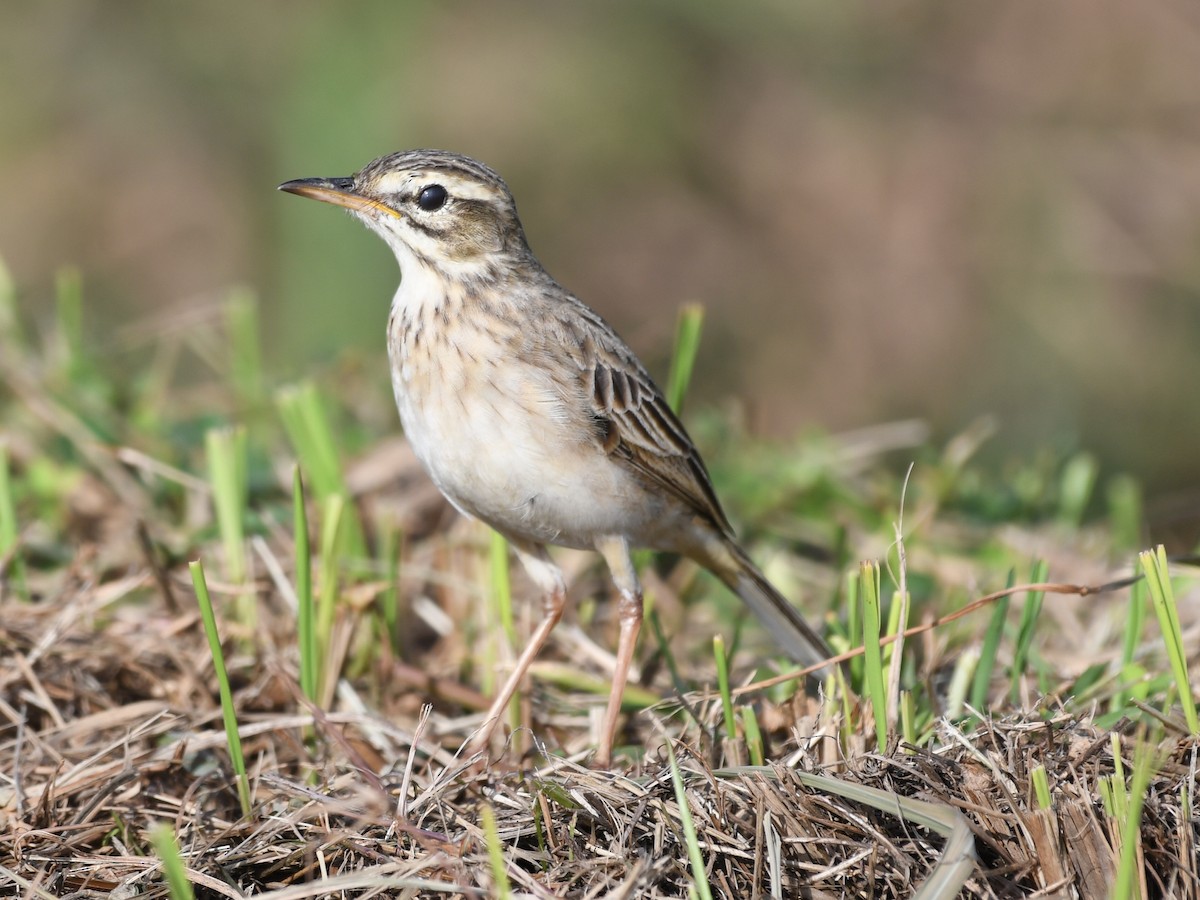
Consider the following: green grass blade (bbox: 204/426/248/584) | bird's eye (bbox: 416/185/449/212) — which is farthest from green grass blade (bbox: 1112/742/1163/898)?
green grass blade (bbox: 204/426/248/584)

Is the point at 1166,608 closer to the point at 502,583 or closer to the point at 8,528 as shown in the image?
the point at 502,583

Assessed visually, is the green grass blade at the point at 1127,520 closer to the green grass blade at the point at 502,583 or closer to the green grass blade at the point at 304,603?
the green grass blade at the point at 502,583

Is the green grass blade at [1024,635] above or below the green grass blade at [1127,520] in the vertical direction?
above

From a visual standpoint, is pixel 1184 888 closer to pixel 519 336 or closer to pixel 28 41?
pixel 519 336

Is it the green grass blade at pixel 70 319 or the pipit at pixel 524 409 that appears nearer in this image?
the pipit at pixel 524 409

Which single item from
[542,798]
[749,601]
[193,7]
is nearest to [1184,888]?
[542,798]

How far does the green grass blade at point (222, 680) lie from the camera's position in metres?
3.82

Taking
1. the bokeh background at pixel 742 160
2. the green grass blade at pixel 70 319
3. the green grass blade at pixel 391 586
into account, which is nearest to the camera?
the green grass blade at pixel 391 586

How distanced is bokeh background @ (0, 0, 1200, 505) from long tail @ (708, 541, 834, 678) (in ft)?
22.7

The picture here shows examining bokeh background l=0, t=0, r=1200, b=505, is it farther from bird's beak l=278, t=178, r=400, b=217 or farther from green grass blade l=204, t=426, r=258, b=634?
bird's beak l=278, t=178, r=400, b=217

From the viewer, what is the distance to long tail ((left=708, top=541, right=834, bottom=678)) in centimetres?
495

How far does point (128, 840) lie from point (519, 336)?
2.14 meters

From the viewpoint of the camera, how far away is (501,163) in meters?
13.3

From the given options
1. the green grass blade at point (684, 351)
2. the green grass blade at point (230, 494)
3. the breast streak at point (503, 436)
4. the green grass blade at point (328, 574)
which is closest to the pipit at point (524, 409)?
the breast streak at point (503, 436)
